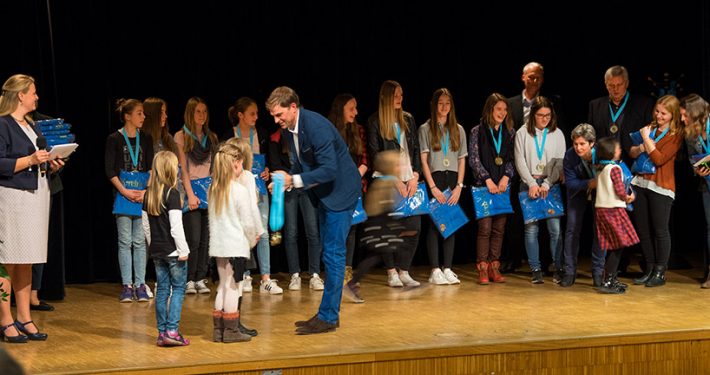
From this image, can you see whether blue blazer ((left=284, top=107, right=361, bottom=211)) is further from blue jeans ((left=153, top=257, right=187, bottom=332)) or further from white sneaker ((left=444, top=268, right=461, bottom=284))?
white sneaker ((left=444, top=268, right=461, bottom=284))

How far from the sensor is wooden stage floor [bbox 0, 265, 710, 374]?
4.80 metres

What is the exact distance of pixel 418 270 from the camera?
8.23 meters

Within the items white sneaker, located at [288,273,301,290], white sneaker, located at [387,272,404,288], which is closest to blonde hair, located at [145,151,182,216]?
white sneaker, located at [288,273,301,290]

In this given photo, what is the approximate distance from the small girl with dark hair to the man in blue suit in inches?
81.0

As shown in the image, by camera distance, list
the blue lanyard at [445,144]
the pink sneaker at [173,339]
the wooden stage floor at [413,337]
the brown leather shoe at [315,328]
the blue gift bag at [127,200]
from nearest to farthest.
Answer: the wooden stage floor at [413,337]
the pink sneaker at [173,339]
the brown leather shoe at [315,328]
the blue gift bag at [127,200]
the blue lanyard at [445,144]

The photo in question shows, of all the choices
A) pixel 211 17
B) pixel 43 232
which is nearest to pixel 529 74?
pixel 211 17

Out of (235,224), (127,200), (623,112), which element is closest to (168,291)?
(235,224)

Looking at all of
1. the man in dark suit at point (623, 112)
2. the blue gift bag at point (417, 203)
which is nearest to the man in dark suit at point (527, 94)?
the man in dark suit at point (623, 112)

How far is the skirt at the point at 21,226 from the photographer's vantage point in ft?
17.2

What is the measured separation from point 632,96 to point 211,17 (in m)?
3.26

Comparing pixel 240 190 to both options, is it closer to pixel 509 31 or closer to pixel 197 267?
pixel 197 267

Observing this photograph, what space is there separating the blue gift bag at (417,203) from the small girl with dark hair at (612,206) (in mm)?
1196

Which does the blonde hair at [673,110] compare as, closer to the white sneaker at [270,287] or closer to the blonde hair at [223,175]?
the white sneaker at [270,287]

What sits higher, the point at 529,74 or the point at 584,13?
the point at 584,13
